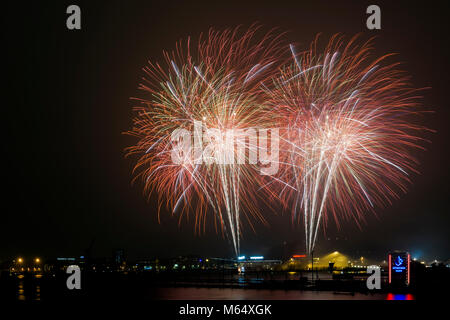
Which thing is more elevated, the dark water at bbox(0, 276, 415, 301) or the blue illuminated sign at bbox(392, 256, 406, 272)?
the blue illuminated sign at bbox(392, 256, 406, 272)

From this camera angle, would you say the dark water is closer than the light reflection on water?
No

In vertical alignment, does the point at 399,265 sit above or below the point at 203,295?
above

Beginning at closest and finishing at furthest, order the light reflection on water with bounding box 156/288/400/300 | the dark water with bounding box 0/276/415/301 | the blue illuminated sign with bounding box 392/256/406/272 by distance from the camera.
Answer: the light reflection on water with bounding box 156/288/400/300
the dark water with bounding box 0/276/415/301
the blue illuminated sign with bounding box 392/256/406/272

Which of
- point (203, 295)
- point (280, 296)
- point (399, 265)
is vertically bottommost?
point (203, 295)

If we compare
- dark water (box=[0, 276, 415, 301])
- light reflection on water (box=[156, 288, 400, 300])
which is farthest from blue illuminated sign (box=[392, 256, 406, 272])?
light reflection on water (box=[156, 288, 400, 300])

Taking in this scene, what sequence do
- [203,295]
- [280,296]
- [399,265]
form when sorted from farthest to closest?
[203,295]
[399,265]
[280,296]

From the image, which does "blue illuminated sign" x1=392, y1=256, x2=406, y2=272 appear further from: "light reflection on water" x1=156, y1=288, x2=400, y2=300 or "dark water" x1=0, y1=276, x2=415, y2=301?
"light reflection on water" x1=156, y1=288, x2=400, y2=300

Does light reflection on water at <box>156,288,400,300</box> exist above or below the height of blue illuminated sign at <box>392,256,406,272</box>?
below

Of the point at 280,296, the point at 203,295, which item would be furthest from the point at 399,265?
the point at 203,295

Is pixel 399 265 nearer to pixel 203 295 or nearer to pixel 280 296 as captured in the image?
pixel 280 296

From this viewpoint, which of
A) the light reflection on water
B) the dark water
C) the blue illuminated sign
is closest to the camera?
the light reflection on water
